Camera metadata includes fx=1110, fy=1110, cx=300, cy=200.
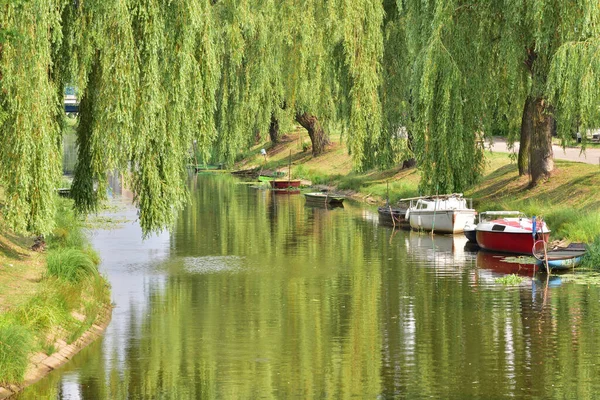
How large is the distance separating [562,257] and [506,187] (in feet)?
44.2

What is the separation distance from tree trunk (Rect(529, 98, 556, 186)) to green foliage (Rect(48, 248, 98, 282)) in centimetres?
2082

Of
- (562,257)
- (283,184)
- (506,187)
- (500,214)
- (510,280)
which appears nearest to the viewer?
(510,280)

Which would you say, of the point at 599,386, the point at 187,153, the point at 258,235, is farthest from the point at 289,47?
the point at 599,386

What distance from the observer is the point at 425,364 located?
20219 mm

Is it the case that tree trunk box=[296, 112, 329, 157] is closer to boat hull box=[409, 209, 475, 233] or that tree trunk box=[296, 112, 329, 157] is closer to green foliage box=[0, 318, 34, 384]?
boat hull box=[409, 209, 475, 233]

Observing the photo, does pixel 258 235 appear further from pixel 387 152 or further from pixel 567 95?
pixel 567 95

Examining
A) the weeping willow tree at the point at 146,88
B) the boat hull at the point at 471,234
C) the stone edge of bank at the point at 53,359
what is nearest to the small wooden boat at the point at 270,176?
the boat hull at the point at 471,234

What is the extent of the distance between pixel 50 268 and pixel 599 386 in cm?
1247

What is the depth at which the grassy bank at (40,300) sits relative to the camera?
695 inches

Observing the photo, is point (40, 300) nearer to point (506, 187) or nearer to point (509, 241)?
point (509, 241)

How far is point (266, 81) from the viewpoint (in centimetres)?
5016

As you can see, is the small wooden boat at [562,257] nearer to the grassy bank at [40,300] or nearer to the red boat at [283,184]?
the grassy bank at [40,300]

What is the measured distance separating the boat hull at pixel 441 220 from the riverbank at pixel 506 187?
1221mm

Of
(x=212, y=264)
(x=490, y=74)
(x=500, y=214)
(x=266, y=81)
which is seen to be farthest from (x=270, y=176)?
(x=212, y=264)
